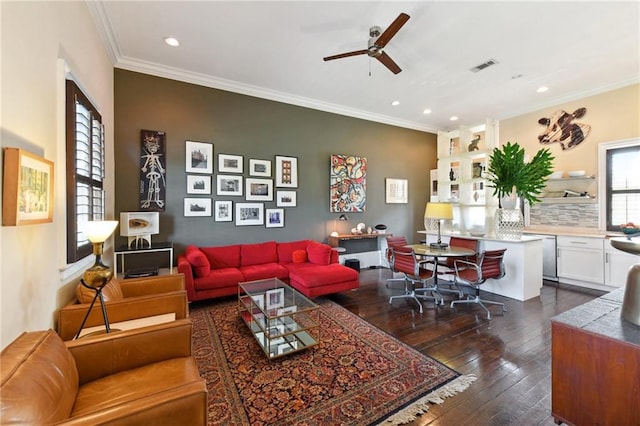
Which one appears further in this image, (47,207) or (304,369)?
(304,369)

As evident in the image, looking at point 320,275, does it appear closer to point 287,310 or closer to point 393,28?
point 287,310

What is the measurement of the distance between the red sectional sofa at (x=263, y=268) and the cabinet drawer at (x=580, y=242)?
148 inches

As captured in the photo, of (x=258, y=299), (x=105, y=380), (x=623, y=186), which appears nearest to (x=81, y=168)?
(x=105, y=380)

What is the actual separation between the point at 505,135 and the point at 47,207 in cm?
750

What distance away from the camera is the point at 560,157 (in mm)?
5223

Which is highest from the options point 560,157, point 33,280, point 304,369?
point 560,157

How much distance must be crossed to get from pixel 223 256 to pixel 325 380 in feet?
9.02

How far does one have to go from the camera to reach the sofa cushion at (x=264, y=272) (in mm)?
3957

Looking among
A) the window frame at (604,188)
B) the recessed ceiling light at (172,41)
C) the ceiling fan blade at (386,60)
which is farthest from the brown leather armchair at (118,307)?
the window frame at (604,188)

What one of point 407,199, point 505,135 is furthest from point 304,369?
point 505,135

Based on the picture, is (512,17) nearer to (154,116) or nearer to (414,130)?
(414,130)

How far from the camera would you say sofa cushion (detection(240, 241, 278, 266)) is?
4.43 meters

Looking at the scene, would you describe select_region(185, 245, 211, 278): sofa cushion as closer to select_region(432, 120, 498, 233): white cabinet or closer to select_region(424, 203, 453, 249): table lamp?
select_region(424, 203, 453, 249): table lamp

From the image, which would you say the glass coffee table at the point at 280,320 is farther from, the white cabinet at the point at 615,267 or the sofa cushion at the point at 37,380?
the white cabinet at the point at 615,267
